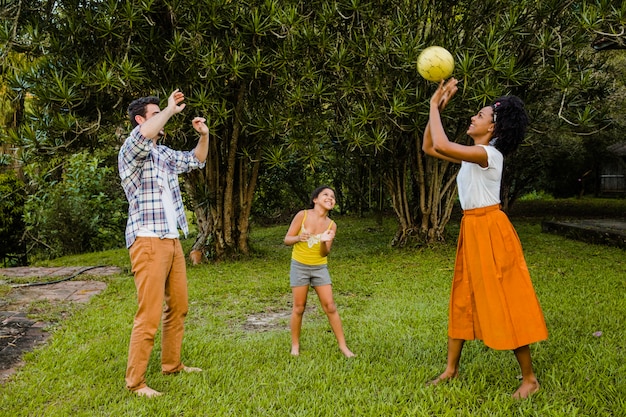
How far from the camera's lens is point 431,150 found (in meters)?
3.10

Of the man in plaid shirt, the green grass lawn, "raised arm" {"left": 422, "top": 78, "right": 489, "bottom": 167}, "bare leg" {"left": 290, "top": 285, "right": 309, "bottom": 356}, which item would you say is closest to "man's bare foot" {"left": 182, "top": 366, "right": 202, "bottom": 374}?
the green grass lawn

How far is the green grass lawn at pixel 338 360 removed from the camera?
9.65ft

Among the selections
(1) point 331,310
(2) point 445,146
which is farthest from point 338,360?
(2) point 445,146

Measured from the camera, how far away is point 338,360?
364 cm

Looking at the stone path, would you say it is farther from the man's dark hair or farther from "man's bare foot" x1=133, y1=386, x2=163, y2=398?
the man's dark hair

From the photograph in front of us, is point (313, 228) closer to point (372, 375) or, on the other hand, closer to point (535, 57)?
point (372, 375)

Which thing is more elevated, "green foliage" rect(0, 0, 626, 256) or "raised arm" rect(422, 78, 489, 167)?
"green foliage" rect(0, 0, 626, 256)

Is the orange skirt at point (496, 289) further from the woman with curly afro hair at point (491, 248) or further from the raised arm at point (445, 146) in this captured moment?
the raised arm at point (445, 146)

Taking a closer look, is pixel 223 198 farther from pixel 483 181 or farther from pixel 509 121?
pixel 509 121

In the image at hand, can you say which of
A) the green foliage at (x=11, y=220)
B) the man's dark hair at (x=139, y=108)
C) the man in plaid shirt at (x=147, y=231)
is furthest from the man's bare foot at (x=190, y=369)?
the green foliage at (x=11, y=220)

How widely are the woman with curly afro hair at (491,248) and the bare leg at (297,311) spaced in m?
1.10

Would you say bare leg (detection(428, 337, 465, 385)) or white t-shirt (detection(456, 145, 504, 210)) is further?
bare leg (detection(428, 337, 465, 385))

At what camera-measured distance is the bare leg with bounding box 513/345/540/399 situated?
2938mm

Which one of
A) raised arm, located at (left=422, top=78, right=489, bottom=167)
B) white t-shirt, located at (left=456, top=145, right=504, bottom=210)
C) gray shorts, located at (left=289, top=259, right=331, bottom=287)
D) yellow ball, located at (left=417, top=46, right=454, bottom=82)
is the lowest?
gray shorts, located at (left=289, top=259, right=331, bottom=287)
